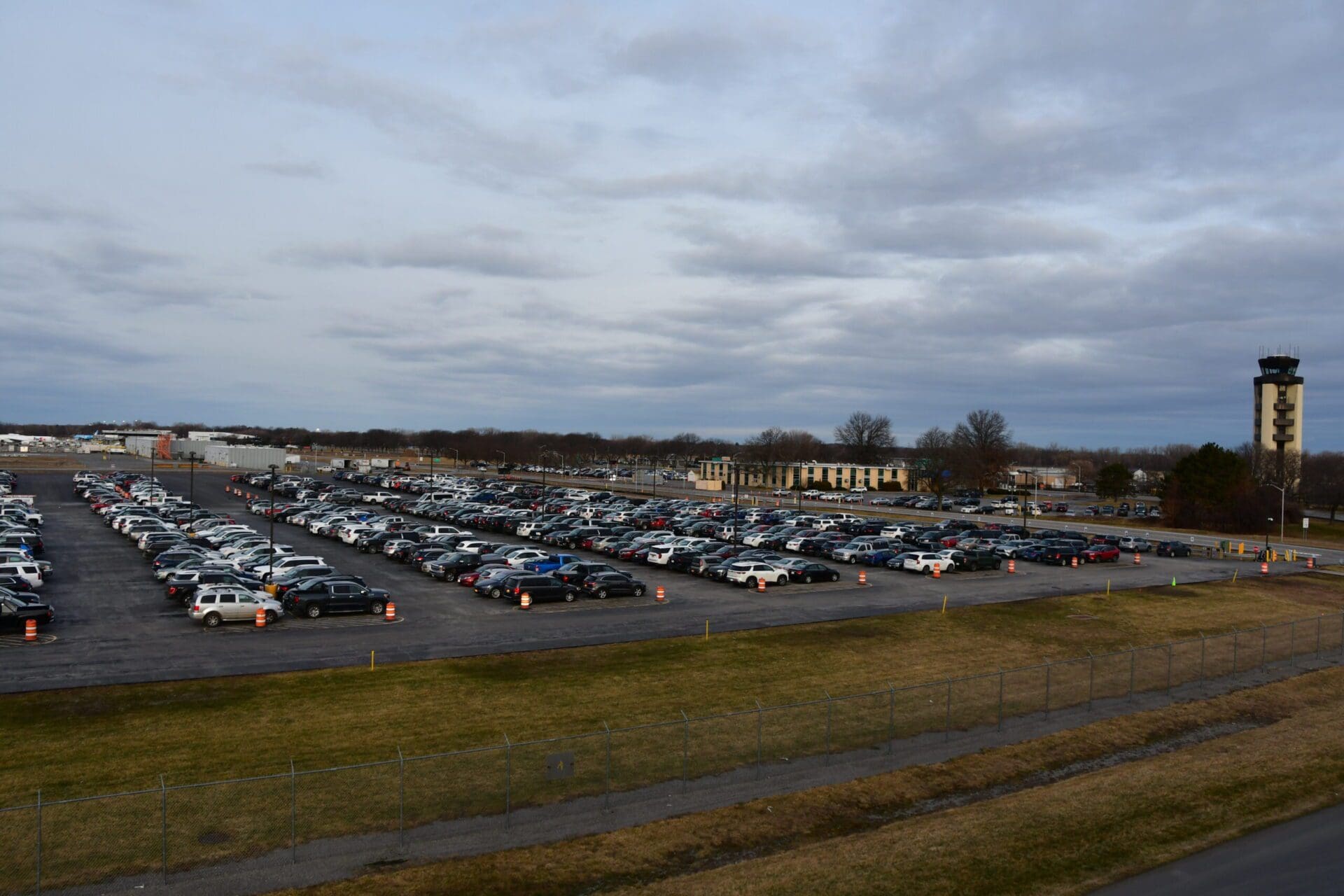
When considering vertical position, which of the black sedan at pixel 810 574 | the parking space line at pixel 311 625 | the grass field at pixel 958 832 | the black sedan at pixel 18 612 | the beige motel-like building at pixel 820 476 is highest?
the beige motel-like building at pixel 820 476

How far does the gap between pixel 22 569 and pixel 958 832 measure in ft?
142

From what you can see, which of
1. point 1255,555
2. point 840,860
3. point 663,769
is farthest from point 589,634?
point 1255,555

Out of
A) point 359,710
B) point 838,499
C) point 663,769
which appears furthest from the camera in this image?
point 838,499

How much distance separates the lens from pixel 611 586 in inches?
1777

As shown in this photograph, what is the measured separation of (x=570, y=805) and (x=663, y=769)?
306cm

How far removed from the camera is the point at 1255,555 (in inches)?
2884

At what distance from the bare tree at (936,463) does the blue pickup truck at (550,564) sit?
77.6 m

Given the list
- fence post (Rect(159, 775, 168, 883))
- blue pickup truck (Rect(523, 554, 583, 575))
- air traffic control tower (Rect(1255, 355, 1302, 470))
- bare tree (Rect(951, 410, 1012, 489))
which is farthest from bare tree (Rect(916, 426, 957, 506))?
fence post (Rect(159, 775, 168, 883))

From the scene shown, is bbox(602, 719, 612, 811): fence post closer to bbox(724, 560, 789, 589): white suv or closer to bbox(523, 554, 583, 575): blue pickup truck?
bbox(523, 554, 583, 575): blue pickup truck

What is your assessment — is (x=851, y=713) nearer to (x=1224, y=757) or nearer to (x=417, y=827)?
(x=1224, y=757)

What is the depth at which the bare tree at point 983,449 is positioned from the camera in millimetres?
143750

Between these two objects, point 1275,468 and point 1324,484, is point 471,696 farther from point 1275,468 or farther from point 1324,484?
point 1324,484

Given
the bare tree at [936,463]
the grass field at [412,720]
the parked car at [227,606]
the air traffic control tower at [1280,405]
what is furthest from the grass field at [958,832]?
the air traffic control tower at [1280,405]

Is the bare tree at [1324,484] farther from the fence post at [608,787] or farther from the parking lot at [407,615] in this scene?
the fence post at [608,787]
